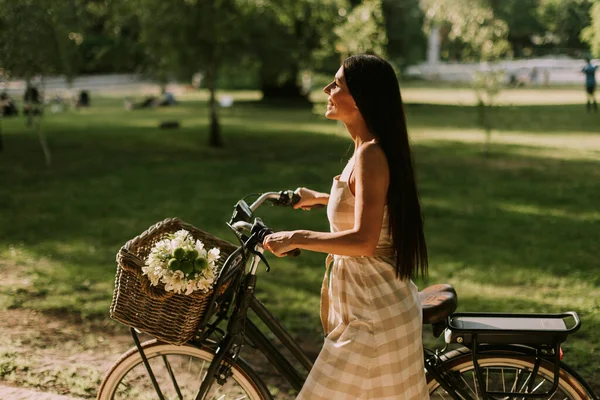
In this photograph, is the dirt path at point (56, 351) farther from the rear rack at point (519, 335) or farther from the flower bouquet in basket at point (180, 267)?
the rear rack at point (519, 335)

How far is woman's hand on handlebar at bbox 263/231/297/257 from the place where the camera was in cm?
266

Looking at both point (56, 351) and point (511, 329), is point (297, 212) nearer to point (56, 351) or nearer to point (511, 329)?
point (56, 351)

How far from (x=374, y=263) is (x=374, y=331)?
25cm

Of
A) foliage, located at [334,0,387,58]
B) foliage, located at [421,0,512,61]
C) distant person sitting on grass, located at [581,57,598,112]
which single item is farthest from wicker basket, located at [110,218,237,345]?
foliage, located at [334,0,387,58]

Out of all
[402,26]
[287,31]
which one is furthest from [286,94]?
[287,31]

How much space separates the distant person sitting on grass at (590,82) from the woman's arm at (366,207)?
34.7ft

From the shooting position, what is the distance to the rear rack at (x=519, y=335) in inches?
110

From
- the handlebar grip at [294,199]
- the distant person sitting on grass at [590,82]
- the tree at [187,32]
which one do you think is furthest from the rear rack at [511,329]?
the tree at [187,32]

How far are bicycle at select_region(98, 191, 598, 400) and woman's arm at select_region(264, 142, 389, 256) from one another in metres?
0.32

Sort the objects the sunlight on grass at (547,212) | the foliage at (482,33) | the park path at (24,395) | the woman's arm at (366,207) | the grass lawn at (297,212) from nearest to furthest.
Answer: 1. the woman's arm at (366,207)
2. the park path at (24,395)
3. the grass lawn at (297,212)
4. the sunlight on grass at (547,212)
5. the foliage at (482,33)

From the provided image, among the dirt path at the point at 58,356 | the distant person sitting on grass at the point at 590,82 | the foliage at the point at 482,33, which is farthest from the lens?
the foliage at the point at 482,33

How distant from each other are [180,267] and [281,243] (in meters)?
0.38

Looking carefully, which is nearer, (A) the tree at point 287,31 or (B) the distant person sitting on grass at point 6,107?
(A) the tree at point 287,31

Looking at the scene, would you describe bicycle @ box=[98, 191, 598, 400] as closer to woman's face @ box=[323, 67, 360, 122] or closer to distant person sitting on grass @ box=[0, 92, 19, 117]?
woman's face @ box=[323, 67, 360, 122]
